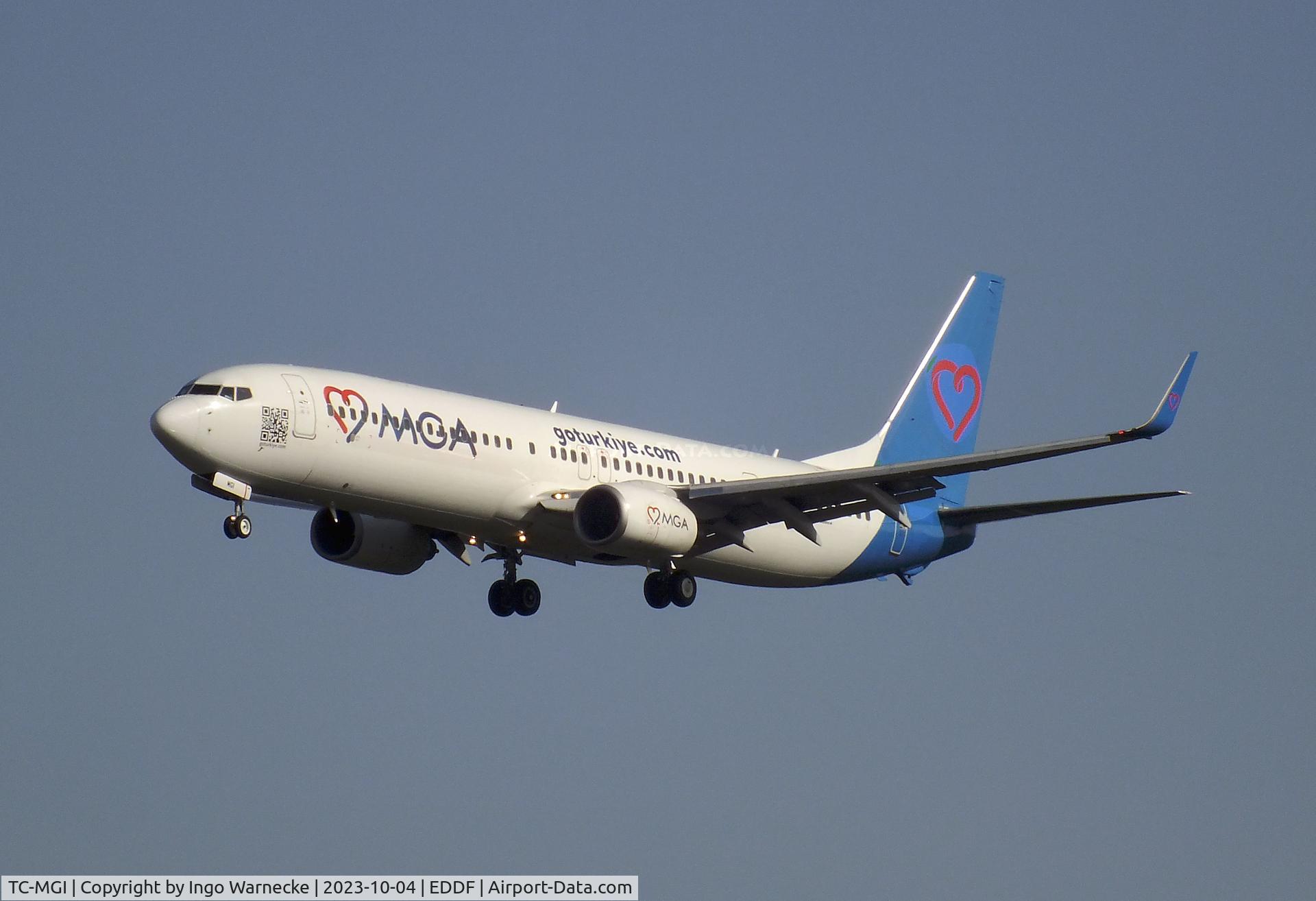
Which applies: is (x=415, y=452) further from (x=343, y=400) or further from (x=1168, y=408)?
(x=1168, y=408)

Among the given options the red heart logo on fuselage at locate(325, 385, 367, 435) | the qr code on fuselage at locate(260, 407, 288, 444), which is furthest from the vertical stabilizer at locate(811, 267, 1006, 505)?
the qr code on fuselage at locate(260, 407, 288, 444)

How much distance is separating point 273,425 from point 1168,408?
17.4m

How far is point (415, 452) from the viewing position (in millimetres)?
38000

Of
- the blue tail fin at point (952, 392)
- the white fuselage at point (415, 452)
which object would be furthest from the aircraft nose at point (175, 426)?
the blue tail fin at point (952, 392)

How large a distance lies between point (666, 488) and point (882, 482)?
4.83 meters

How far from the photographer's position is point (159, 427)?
117 ft

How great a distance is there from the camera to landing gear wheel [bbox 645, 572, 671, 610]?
43875 mm

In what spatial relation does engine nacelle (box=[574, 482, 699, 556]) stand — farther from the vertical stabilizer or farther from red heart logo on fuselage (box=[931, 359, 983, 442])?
red heart logo on fuselage (box=[931, 359, 983, 442])

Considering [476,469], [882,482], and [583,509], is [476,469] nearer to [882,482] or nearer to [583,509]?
[583,509]

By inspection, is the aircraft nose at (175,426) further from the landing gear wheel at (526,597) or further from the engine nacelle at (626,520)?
the landing gear wheel at (526,597)

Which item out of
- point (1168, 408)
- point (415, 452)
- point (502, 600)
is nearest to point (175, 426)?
point (415, 452)

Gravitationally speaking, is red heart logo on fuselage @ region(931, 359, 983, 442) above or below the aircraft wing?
above

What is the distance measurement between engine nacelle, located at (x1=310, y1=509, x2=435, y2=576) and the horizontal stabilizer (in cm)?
1399

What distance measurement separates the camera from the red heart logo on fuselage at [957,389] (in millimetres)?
54562
